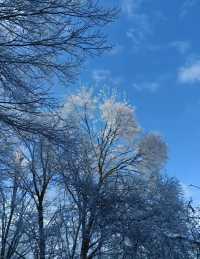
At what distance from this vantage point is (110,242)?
12.9 m

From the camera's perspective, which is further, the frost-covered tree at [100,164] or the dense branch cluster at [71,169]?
the frost-covered tree at [100,164]

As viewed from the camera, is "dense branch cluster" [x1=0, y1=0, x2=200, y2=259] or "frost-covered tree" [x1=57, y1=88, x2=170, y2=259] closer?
"dense branch cluster" [x1=0, y1=0, x2=200, y2=259]

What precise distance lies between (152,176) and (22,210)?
5250 millimetres

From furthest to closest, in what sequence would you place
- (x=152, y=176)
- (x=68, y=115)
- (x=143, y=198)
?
(x=68, y=115) → (x=152, y=176) → (x=143, y=198)

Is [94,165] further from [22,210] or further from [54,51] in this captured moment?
[54,51]

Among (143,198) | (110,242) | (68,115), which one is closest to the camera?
(110,242)

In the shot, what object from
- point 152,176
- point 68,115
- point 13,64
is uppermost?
point 68,115

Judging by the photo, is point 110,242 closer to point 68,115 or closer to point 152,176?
point 152,176

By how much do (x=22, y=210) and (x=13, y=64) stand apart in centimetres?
1113

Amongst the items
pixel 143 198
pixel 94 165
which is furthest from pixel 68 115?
pixel 143 198

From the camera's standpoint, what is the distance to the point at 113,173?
1605 centimetres

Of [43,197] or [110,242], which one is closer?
[110,242]

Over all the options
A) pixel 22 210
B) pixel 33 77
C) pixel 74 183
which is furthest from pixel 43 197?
pixel 33 77

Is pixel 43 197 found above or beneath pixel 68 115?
beneath
